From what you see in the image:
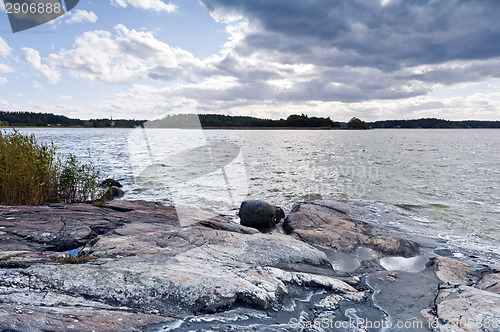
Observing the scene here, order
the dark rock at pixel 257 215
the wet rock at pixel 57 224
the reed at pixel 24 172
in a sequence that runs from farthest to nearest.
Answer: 1. the dark rock at pixel 257 215
2. the reed at pixel 24 172
3. the wet rock at pixel 57 224

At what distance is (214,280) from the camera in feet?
14.5

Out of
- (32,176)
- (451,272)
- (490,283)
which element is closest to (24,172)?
(32,176)

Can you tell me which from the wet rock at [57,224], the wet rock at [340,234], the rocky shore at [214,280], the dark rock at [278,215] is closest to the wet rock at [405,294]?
the rocky shore at [214,280]

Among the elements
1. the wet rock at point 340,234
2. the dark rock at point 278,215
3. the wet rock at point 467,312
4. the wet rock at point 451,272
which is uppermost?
the wet rock at point 467,312

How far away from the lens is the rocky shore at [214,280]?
357cm

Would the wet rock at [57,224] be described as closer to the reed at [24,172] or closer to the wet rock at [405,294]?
the reed at [24,172]

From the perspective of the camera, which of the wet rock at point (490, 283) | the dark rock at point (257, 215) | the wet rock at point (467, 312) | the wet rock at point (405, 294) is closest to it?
the wet rock at point (467, 312)

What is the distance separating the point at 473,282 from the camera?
605cm

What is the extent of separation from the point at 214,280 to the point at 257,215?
6.34 metres

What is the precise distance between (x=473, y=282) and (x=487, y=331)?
2.54 metres

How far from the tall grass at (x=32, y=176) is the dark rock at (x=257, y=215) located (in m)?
6.75

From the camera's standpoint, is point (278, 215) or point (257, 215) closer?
point (257, 215)

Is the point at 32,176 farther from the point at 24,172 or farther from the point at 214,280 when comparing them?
the point at 214,280

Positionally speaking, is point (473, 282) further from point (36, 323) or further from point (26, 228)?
point (26, 228)
